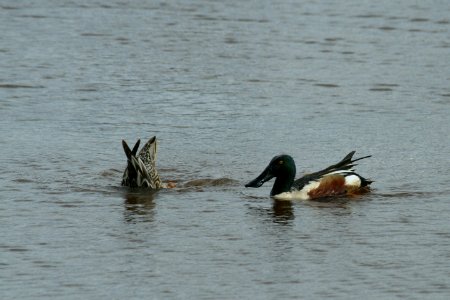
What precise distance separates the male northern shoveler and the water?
8.7 inches

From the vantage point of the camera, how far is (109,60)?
19875 mm

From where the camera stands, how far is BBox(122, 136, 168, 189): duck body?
1312cm

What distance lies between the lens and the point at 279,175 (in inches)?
514

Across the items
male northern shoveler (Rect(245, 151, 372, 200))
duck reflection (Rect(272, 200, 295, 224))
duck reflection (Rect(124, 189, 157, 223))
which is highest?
male northern shoveler (Rect(245, 151, 372, 200))

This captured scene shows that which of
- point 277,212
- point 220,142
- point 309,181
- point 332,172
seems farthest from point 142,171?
point 220,142

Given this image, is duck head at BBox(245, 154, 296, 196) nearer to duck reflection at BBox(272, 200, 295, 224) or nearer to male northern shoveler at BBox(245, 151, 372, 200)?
male northern shoveler at BBox(245, 151, 372, 200)

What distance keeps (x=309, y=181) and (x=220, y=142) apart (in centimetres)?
239

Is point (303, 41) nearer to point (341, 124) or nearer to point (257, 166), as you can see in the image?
point (341, 124)

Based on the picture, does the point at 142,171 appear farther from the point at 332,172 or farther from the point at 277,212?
the point at 332,172

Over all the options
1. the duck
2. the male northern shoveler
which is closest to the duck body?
the duck

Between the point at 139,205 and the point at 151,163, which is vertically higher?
the point at 151,163

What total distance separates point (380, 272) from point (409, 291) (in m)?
0.51

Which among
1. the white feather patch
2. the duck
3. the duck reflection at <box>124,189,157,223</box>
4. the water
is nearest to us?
the water

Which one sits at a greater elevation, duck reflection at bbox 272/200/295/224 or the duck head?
the duck head
